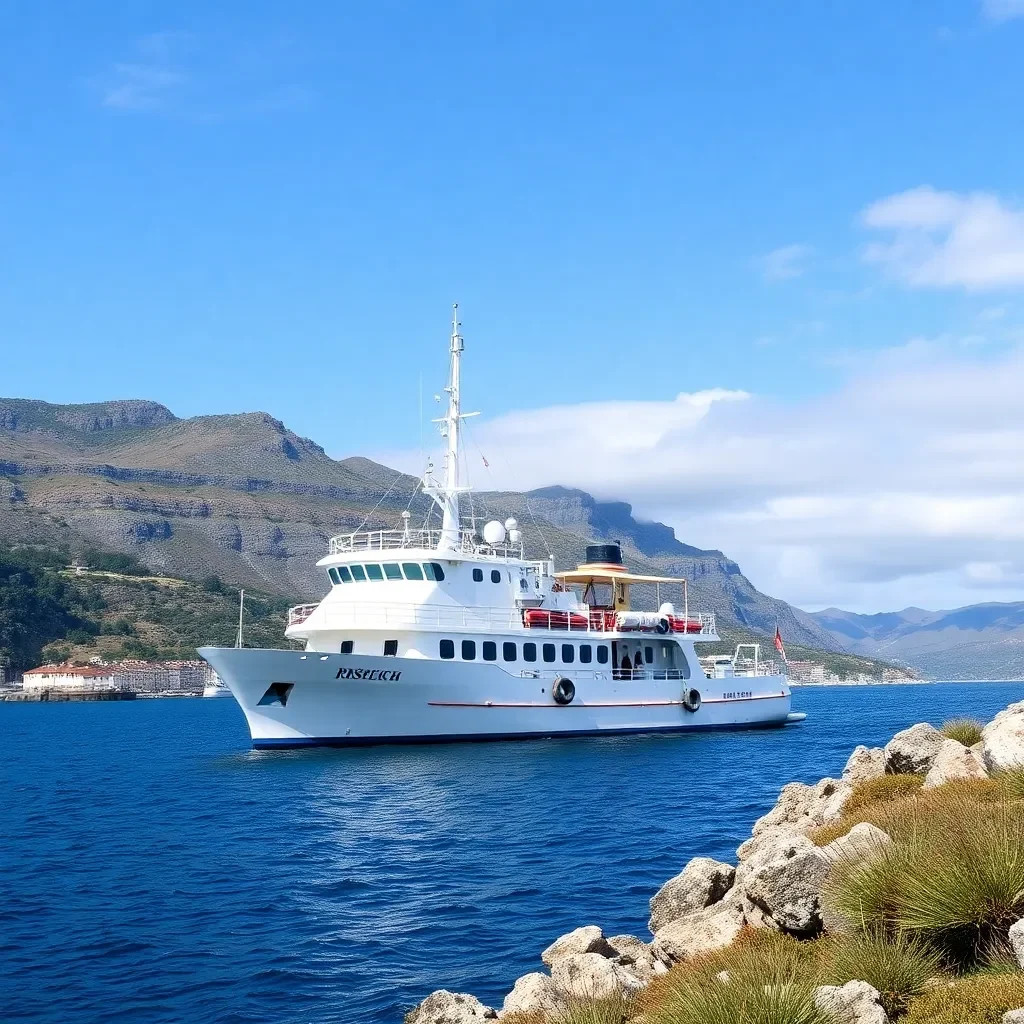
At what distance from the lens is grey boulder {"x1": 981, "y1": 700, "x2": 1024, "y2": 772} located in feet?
37.8

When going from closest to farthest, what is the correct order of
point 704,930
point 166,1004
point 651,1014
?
point 651,1014 < point 704,930 < point 166,1004

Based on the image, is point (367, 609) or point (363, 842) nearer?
point (363, 842)

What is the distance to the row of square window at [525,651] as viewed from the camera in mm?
37125

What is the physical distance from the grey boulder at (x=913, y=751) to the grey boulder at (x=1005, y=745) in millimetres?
1186

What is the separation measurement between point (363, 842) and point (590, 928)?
11069mm

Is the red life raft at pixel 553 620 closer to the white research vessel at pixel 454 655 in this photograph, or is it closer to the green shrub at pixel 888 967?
the white research vessel at pixel 454 655

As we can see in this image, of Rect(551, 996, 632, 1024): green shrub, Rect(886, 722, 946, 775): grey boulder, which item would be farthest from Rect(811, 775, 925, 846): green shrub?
Rect(551, 996, 632, 1024): green shrub

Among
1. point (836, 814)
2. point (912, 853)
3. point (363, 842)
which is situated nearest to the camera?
point (912, 853)

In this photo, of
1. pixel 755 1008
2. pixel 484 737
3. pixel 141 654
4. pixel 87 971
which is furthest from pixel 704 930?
pixel 141 654

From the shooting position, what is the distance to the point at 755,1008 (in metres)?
6.76

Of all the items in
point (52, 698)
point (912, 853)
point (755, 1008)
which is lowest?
point (52, 698)

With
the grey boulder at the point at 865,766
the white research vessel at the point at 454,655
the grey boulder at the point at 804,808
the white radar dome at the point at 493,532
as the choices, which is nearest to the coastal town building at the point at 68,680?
the white research vessel at the point at 454,655

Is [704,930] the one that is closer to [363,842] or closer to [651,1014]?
[651,1014]

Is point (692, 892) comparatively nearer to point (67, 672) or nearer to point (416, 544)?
point (416, 544)
